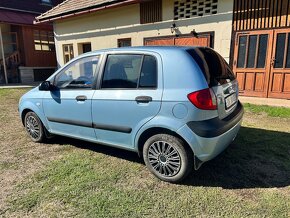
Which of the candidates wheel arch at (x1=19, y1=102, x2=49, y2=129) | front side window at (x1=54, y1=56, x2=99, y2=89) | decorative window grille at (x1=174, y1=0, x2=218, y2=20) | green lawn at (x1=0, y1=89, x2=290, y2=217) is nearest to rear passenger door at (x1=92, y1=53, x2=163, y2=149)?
front side window at (x1=54, y1=56, x2=99, y2=89)

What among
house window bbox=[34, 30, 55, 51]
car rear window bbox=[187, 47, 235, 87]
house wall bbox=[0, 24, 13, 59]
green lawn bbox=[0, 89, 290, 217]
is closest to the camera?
green lawn bbox=[0, 89, 290, 217]

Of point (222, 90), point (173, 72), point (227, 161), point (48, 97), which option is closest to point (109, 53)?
point (173, 72)

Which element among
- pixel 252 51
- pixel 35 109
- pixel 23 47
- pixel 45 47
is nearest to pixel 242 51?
pixel 252 51

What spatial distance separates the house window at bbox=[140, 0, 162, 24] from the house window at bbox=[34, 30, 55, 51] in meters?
10.3

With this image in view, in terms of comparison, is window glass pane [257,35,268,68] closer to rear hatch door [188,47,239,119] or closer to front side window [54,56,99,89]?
rear hatch door [188,47,239,119]

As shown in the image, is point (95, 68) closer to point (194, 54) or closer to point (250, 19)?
point (194, 54)

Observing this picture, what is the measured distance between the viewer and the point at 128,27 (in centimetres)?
1064

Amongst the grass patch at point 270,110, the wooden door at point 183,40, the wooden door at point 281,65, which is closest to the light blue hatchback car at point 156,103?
the grass patch at point 270,110

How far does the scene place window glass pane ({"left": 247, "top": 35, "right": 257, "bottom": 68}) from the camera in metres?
7.92

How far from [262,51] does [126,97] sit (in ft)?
20.6

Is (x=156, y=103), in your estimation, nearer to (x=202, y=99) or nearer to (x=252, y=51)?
(x=202, y=99)

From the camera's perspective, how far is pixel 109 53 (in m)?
3.60

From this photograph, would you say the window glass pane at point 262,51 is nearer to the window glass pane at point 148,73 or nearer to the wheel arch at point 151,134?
the window glass pane at point 148,73

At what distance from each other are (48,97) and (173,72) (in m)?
2.32
